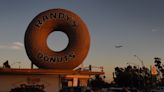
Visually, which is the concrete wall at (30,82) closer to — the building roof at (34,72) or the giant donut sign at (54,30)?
the building roof at (34,72)

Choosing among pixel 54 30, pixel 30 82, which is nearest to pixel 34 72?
pixel 30 82

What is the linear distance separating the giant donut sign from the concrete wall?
3.31 ft

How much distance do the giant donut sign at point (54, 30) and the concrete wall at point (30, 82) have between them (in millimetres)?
1007

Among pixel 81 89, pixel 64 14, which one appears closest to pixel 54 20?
pixel 64 14

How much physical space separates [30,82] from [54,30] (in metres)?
5.31

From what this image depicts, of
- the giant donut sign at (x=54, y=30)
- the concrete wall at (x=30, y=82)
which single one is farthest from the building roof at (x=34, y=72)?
the giant donut sign at (x=54, y=30)

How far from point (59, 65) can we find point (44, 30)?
3.35 m

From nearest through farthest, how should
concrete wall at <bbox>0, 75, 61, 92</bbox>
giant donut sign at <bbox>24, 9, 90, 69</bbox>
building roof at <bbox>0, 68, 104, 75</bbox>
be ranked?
building roof at <bbox>0, 68, 104, 75</bbox>
concrete wall at <bbox>0, 75, 61, 92</bbox>
giant donut sign at <bbox>24, 9, 90, 69</bbox>

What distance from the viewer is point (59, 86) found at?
2612cm

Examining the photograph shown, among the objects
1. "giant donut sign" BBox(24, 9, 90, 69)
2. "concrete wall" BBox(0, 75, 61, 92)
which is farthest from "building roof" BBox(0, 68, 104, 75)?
"giant donut sign" BBox(24, 9, 90, 69)

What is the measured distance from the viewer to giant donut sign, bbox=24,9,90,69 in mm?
26578

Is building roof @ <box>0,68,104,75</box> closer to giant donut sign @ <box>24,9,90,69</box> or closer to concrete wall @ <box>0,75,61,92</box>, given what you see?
concrete wall @ <box>0,75,61,92</box>

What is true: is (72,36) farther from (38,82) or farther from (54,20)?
(38,82)

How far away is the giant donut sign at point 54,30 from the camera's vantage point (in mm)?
26578
